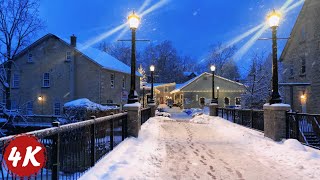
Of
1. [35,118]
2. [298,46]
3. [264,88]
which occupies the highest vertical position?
[298,46]

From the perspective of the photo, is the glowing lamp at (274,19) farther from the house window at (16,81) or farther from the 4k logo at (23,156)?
the house window at (16,81)

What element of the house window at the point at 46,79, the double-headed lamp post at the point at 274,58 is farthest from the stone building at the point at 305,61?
the house window at the point at 46,79

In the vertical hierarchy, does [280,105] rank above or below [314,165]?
above

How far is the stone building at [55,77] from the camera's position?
36531mm

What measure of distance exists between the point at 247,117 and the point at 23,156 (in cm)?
1563

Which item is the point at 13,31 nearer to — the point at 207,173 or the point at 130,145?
the point at 130,145

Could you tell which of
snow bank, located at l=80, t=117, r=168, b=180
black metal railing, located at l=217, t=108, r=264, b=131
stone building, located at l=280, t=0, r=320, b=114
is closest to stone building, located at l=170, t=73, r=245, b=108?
stone building, located at l=280, t=0, r=320, b=114

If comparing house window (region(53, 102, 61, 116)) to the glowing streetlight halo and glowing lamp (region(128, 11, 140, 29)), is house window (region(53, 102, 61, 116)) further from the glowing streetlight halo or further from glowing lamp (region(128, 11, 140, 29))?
the glowing streetlight halo

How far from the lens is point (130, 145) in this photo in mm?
10742

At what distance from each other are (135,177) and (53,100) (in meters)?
32.2

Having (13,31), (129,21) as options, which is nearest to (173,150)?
(129,21)

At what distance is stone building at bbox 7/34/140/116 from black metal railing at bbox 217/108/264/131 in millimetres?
16926

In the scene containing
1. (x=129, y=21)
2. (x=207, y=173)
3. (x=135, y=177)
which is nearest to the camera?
(x=135, y=177)

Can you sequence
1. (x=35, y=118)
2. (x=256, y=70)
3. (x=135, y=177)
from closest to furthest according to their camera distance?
1. (x=135, y=177)
2. (x=35, y=118)
3. (x=256, y=70)
